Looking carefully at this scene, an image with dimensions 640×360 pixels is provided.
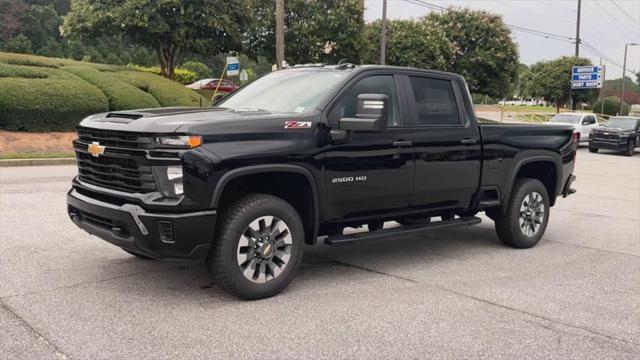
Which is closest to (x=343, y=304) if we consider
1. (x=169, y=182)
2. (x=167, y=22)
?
(x=169, y=182)

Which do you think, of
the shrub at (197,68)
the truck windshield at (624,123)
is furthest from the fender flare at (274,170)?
the shrub at (197,68)

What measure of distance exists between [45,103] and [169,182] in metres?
16.4

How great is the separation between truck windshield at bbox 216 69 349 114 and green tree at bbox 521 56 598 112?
5347 centimetres

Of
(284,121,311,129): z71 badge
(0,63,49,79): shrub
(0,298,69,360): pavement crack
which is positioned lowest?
(0,298,69,360): pavement crack

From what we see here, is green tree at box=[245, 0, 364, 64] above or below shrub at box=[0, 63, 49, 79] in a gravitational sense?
above

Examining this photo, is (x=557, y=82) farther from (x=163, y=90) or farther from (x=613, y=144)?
(x=163, y=90)

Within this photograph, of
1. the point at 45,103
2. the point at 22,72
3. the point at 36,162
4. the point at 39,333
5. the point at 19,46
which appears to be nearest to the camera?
the point at 39,333

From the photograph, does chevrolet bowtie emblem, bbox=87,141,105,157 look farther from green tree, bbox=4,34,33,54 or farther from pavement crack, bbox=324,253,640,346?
green tree, bbox=4,34,33,54

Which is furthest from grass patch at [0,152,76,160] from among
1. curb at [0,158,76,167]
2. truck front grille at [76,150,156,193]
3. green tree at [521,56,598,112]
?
green tree at [521,56,598,112]

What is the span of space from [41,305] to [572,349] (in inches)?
151

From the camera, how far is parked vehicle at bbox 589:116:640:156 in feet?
87.1

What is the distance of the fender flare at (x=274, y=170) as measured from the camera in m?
4.51

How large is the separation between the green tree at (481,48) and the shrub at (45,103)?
3070 centimetres

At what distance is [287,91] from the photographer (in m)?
5.82
